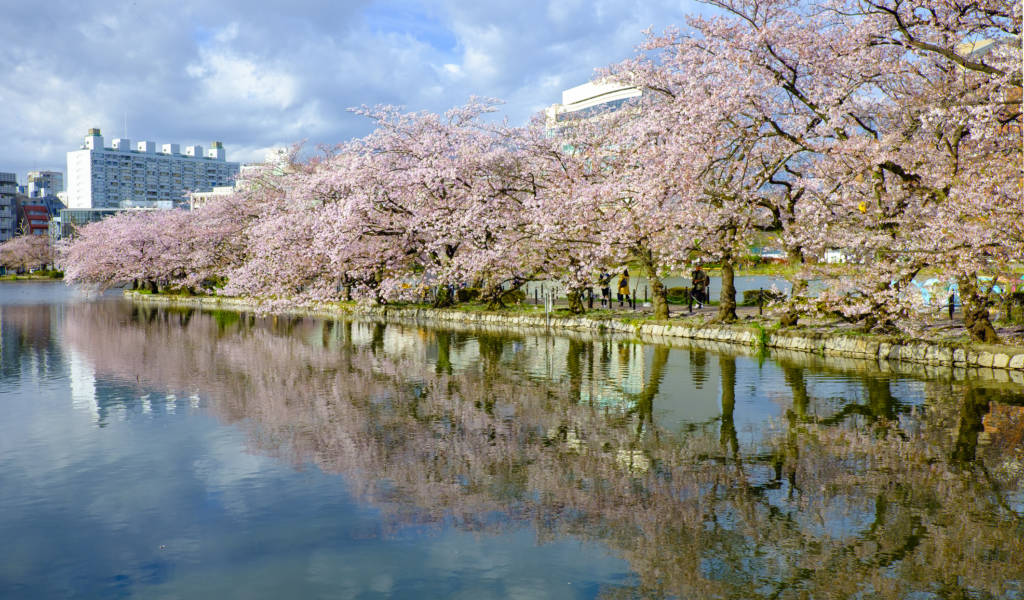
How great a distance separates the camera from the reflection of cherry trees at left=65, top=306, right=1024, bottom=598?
6.00 m

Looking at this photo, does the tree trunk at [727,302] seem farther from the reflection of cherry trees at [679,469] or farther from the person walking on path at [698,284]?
the person walking on path at [698,284]

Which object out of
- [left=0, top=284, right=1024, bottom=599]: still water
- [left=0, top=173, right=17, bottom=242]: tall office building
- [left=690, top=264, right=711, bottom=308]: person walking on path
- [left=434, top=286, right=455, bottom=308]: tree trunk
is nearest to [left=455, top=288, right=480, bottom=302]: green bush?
[left=434, top=286, right=455, bottom=308]: tree trunk

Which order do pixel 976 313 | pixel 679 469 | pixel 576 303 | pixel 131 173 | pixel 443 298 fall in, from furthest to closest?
pixel 131 173
pixel 443 298
pixel 576 303
pixel 976 313
pixel 679 469

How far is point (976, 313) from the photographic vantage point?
16.8 m

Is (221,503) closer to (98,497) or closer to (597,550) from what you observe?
(98,497)

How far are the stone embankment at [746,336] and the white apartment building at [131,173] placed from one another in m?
166

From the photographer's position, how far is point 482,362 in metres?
18.2

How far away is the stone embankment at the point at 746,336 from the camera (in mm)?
16141

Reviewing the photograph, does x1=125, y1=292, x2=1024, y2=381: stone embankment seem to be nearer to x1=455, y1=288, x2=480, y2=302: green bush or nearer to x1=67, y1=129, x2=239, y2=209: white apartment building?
x1=455, y1=288, x2=480, y2=302: green bush

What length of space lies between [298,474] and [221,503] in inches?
42.2

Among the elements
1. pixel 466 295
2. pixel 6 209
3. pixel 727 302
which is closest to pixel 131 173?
pixel 6 209

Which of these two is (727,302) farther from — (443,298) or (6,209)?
(6,209)

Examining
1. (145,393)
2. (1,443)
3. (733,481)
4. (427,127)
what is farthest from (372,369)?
(427,127)

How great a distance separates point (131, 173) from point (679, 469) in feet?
670
